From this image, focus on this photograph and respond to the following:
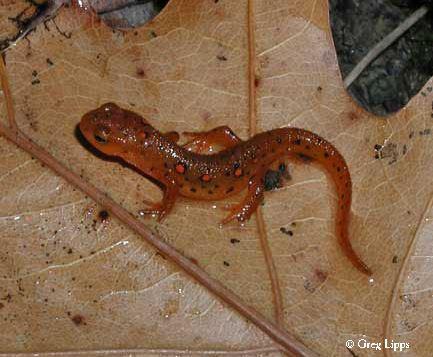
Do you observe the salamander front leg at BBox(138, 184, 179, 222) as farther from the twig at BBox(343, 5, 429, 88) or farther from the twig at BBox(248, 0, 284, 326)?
the twig at BBox(343, 5, 429, 88)

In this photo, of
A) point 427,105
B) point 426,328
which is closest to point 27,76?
point 427,105

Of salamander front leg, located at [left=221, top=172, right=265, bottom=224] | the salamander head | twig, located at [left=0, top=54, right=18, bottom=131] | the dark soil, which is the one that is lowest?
the dark soil

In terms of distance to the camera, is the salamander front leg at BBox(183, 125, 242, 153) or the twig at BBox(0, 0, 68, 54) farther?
the salamander front leg at BBox(183, 125, 242, 153)

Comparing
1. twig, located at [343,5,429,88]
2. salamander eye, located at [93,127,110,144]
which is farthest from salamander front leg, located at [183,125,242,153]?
twig, located at [343,5,429,88]

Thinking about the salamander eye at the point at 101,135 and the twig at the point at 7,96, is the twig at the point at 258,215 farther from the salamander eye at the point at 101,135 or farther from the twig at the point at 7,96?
the twig at the point at 7,96

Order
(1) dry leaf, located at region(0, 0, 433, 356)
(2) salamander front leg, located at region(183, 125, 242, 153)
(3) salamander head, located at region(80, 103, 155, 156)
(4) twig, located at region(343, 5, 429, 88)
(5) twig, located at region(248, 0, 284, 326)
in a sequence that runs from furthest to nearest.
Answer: (4) twig, located at region(343, 5, 429, 88) < (2) salamander front leg, located at region(183, 125, 242, 153) < (3) salamander head, located at region(80, 103, 155, 156) < (5) twig, located at region(248, 0, 284, 326) < (1) dry leaf, located at region(0, 0, 433, 356)

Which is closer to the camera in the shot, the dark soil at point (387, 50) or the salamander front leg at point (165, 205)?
the salamander front leg at point (165, 205)

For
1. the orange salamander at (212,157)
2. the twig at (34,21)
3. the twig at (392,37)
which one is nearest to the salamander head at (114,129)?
the orange salamander at (212,157)
